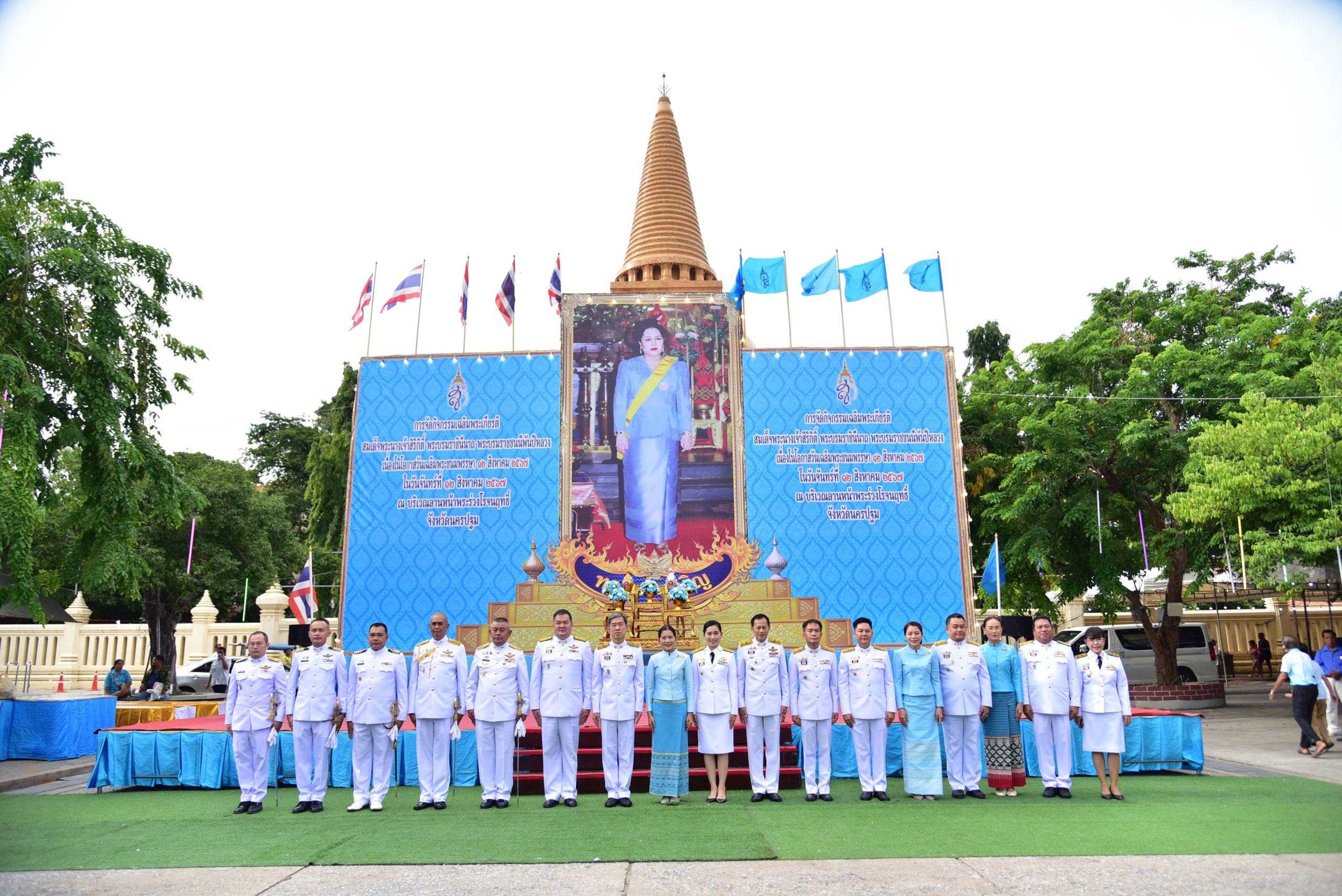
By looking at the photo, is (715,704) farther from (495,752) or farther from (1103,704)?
(1103,704)

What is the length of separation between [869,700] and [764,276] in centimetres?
724

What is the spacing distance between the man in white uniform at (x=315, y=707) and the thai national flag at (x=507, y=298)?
7.05m

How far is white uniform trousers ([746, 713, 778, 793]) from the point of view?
20.6 ft

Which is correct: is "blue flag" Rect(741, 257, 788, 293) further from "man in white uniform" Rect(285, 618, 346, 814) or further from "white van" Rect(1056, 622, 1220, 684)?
"man in white uniform" Rect(285, 618, 346, 814)

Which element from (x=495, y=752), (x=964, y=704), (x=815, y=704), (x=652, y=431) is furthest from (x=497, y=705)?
(x=652, y=431)

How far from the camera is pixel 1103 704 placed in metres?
6.38

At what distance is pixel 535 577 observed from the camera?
11.3 meters

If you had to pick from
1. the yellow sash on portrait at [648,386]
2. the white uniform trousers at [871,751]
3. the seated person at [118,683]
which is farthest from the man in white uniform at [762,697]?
the seated person at [118,683]

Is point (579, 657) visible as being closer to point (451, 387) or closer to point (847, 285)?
point (451, 387)

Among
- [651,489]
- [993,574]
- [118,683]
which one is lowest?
[118,683]

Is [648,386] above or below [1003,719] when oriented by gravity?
above

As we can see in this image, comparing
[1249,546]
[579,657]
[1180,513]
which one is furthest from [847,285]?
[579,657]

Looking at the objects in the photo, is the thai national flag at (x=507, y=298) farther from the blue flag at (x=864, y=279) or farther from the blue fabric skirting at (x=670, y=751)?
the blue fabric skirting at (x=670, y=751)

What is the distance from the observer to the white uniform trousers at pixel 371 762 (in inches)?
241
